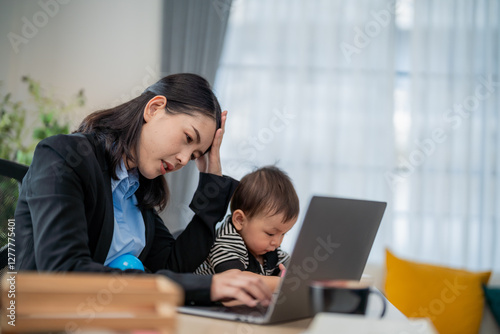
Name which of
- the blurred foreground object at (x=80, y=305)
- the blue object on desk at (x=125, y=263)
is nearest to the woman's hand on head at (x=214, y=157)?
the blue object on desk at (x=125, y=263)

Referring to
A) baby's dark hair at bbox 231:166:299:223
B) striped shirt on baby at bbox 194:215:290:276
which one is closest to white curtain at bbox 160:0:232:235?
baby's dark hair at bbox 231:166:299:223

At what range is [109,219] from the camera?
1.15 metres

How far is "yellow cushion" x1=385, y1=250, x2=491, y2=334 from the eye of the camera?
2607mm

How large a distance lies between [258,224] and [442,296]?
5.14ft

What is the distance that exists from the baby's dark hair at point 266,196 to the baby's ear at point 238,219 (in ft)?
0.05

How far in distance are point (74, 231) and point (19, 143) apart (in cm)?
250

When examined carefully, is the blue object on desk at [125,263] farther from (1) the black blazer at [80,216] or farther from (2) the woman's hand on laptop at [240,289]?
(2) the woman's hand on laptop at [240,289]

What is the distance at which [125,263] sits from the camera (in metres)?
1.21

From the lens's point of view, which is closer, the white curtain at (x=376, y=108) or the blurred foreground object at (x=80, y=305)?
the blurred foreground object at (x=80, y=305)

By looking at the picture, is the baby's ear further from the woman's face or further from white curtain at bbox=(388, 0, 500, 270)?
white curtain at bbox=(388, 0, 500, 270)

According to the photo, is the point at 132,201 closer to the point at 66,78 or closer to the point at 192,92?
the point at 192,92

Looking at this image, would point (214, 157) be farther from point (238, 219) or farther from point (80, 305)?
point (80, 305)

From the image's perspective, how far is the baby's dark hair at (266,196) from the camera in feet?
4.90

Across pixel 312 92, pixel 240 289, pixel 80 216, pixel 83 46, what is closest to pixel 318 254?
pixel 240 289
